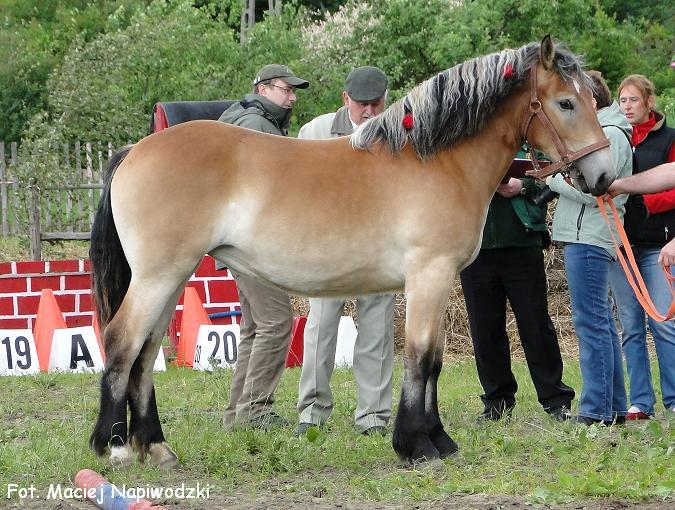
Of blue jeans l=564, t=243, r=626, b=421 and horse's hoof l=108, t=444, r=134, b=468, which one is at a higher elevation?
blue jeans l=564, t=243, r=626, b=421

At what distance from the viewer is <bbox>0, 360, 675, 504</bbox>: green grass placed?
486cm

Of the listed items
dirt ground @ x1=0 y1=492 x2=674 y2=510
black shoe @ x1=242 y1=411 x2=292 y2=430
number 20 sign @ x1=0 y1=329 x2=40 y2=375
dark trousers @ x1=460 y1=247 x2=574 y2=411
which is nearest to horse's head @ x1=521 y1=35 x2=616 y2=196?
dark trousers @ x1=460 y1=247 x2=574 y2=411

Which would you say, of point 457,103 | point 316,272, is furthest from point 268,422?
point 457,103

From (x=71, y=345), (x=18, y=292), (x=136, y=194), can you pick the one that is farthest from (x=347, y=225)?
(x=18, y=292)

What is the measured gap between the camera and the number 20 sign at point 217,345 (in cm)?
921

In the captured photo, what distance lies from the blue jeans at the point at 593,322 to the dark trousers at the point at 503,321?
0.33m

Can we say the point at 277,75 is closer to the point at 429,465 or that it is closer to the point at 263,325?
the point at 263,325

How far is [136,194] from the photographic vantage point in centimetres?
539

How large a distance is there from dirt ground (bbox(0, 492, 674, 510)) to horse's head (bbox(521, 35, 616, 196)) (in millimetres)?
1735

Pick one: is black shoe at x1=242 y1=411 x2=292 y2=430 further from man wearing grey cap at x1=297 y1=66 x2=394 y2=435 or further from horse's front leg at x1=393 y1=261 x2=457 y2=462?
horse's front leg at x1=393 y1=261 x2=457 y2=462

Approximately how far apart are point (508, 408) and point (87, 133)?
51.8ft

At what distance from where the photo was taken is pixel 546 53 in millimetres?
5434

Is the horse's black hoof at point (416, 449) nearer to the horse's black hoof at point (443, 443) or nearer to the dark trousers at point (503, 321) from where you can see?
the horse's black hoof at point (443, 443)

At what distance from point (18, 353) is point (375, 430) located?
4102 mm
